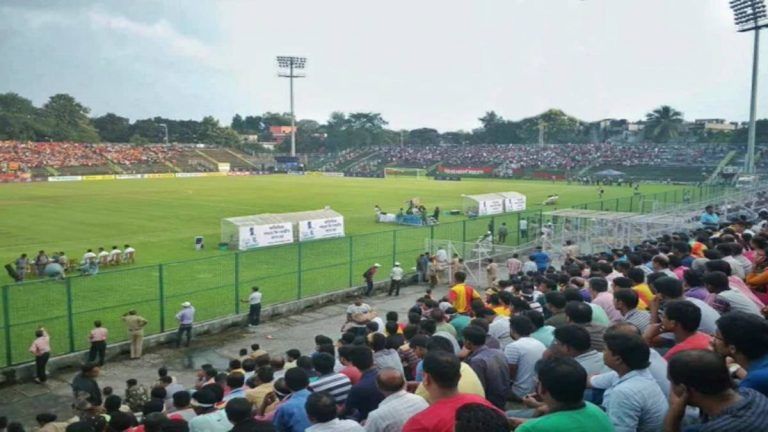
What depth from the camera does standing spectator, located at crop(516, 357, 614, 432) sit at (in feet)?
11.4

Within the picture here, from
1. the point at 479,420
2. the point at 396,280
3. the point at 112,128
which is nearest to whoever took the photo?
the point at 479,420

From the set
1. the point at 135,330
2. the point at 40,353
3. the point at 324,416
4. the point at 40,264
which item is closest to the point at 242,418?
the point at 324,416

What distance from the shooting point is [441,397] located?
425 centimetres

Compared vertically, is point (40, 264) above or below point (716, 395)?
below

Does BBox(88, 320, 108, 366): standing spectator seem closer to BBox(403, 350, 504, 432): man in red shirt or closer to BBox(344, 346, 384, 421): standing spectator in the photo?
BBox(344, 346, 384, 421): standing spectator

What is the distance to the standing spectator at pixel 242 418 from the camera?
471cm

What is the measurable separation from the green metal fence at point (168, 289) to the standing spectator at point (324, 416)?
431 inches

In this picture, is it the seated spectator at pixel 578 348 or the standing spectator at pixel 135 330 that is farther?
the standing spectator at pixel 135 330

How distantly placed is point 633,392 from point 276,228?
25.2 meters

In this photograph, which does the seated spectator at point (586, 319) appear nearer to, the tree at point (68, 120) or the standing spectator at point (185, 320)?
the standing spectator at point (185, 320)

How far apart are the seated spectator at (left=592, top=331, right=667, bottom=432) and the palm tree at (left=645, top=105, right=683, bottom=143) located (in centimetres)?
11540

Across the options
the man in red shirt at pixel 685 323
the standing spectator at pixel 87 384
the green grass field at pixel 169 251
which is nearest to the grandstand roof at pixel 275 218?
the green grass field at pixel 169 251

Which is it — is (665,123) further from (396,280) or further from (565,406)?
(565,406)

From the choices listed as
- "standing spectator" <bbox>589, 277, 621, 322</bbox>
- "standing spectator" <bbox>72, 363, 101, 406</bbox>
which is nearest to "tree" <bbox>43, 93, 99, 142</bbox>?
"standing spectator" <bbox>72, 363, 101, 406</bbox>
